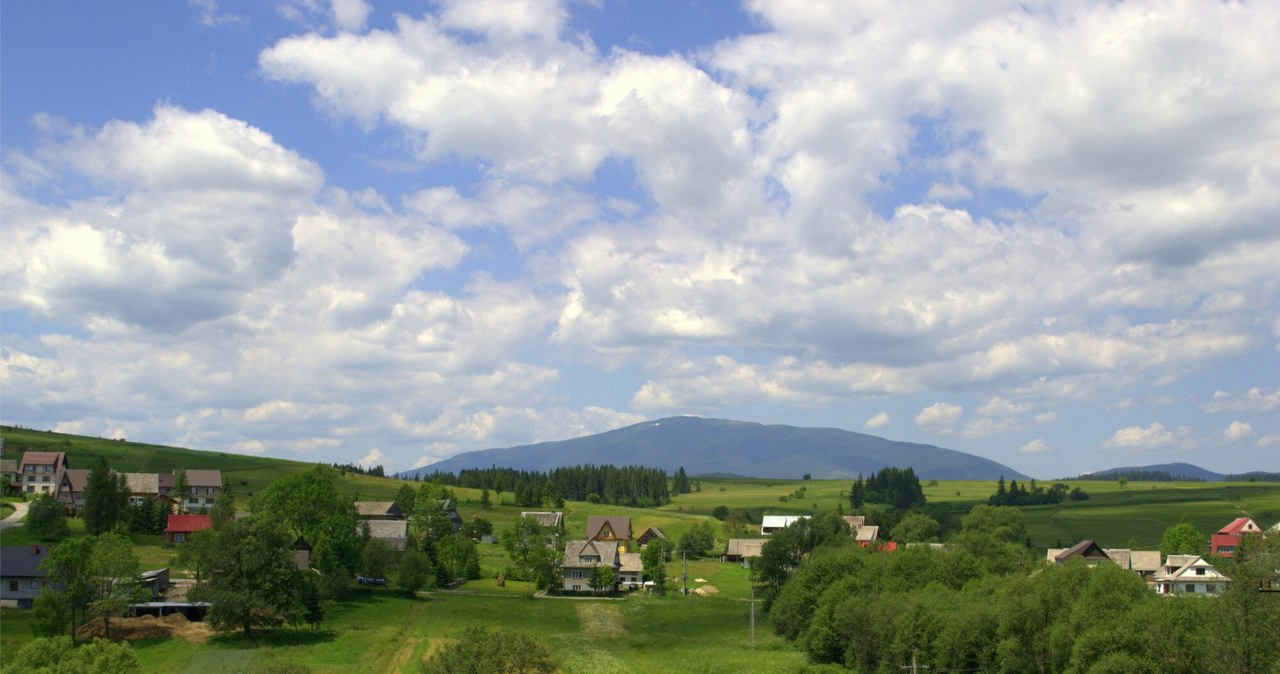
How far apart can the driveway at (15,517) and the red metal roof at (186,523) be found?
44.2 feet

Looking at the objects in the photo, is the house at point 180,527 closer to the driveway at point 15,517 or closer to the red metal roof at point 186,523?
the red metal roof at point 186,523

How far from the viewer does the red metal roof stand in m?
101

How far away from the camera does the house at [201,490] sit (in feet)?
427

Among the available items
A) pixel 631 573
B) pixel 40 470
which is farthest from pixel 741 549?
pixel 40 470

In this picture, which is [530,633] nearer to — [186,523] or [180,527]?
[180,527]

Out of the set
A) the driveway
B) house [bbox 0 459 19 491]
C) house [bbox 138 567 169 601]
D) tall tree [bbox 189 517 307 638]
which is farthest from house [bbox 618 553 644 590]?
house [bbox 0 459 19 491]

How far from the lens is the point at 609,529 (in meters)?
137

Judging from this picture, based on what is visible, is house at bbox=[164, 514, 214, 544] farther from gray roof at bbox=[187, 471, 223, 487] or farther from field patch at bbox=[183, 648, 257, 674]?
field patch at bbox=[183, 648, 257, 674]

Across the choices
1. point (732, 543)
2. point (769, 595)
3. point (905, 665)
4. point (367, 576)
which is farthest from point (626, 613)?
point (732, 543)

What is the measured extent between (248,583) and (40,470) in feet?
242

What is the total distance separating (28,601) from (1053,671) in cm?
7075

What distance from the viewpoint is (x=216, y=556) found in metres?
69.6

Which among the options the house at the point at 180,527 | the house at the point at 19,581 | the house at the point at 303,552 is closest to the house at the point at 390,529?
the house at the point at 180,527

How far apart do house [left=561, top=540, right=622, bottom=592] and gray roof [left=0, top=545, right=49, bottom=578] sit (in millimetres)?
49590
